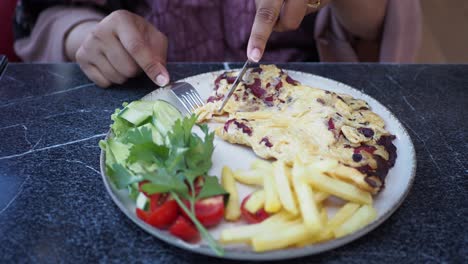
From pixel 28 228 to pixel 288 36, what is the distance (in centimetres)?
139

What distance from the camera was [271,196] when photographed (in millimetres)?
1047

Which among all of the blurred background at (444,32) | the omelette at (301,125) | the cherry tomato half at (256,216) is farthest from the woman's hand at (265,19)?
the blurred background at (444,32)

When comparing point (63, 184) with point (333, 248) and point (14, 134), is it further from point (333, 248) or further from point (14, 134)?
point (333, 248)

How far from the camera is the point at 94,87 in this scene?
1.76 m

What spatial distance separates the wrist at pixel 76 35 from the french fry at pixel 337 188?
49.8 inches

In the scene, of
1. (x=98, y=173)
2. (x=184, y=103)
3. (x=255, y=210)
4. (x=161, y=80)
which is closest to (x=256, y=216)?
(x=255, y=210)

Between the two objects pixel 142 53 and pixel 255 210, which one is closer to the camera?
pixel 255 210

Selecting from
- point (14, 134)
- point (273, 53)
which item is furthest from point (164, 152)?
point (273, 53)

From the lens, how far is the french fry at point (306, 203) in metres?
0.97

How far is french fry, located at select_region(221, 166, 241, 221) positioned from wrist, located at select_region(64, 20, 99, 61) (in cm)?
105

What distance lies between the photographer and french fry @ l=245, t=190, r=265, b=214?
3.47 feet

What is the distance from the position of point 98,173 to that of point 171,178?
1.25ft

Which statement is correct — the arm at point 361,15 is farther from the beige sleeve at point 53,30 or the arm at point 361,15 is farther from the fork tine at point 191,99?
the beige sleeve at point 53,30

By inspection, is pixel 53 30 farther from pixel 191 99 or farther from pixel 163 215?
pixel 163 215
